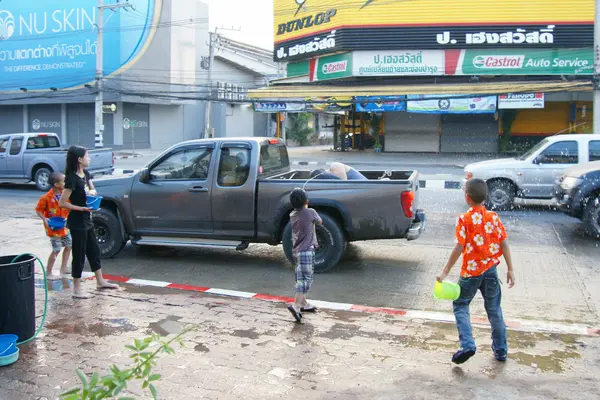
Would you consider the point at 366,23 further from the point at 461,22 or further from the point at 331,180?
the point at 331,180

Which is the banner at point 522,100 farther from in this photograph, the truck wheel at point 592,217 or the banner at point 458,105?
the truck wheel at point 592,217

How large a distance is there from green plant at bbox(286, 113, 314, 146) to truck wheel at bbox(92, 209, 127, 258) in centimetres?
4430

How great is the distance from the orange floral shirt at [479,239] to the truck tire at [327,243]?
316 cm

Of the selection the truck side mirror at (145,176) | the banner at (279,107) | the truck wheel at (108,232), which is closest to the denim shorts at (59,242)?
the truck wheel at (108,232)

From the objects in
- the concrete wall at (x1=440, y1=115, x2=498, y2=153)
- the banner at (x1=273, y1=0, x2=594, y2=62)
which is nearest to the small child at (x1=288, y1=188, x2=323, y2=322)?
the banner at (x1=273, y1=0, x2=594, y2=62)

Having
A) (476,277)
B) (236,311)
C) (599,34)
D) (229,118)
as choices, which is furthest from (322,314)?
(229,118)

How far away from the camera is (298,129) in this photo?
52812 mm

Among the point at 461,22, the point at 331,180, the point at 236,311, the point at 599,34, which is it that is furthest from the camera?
the point at 461,22

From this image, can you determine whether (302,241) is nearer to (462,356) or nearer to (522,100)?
(462,356)

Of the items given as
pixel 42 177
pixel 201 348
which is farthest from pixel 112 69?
pixel 201 348

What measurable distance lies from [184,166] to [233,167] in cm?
76

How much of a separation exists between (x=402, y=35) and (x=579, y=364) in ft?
89.5

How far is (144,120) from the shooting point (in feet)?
144

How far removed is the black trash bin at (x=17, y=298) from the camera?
4887 mm
